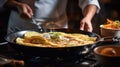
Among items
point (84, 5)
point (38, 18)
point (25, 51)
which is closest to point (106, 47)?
point (25, 51)

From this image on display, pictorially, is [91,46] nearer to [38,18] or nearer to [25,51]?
[25,51]

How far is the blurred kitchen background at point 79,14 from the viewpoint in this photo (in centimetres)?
328

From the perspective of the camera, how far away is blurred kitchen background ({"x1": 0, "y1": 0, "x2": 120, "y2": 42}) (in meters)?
3.28

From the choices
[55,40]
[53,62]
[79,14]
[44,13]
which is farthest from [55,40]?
[79,14]

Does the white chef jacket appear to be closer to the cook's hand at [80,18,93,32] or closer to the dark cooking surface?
the cook's hand at [80,18,93,32]

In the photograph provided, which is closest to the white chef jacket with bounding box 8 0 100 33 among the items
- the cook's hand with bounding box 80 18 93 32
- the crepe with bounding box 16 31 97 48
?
the cook's hand with bounding box 80 18 93 32

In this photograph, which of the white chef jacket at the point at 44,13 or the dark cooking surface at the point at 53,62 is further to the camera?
the white chef jacket at the point at 44,13

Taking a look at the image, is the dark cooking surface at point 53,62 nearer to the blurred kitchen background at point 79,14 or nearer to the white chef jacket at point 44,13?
the white chef jacket at point 44,13

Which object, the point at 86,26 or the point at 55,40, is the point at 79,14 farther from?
the point at 55,40

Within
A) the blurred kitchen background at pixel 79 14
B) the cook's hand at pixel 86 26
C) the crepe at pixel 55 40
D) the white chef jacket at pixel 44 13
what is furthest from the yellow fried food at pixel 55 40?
the blurred kitchen background at pixel 79 14

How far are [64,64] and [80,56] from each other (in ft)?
0.34

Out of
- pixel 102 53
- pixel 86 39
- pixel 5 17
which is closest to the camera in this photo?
pixel 102 53

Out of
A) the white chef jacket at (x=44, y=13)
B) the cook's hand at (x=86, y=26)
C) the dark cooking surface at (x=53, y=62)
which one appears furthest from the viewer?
the white chef jacket at (x=44, y=13)

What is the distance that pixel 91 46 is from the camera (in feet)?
4.25
